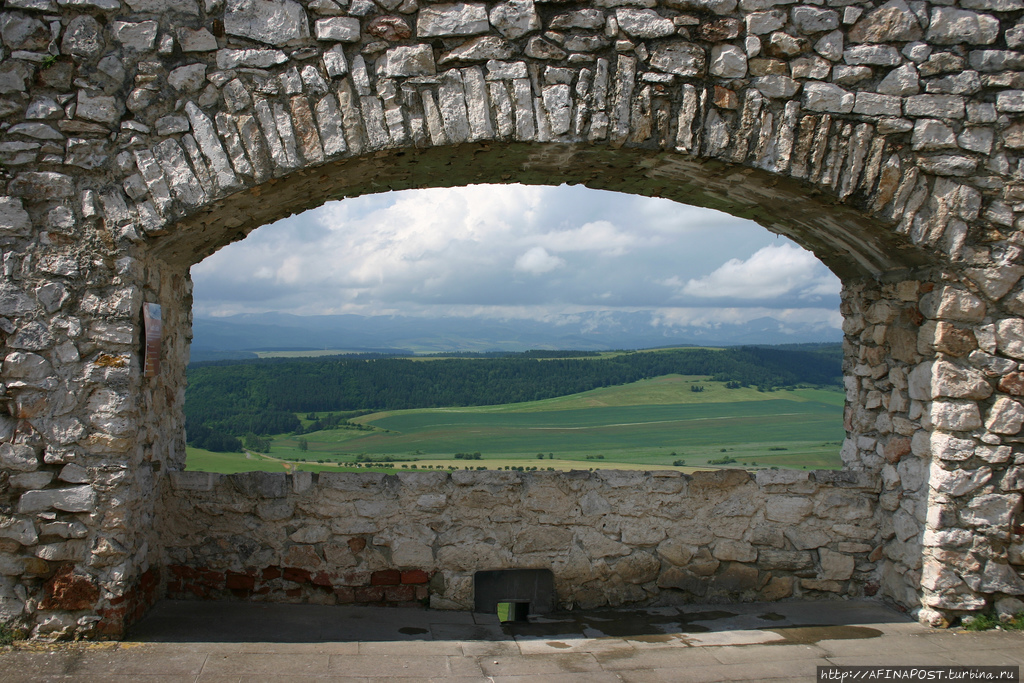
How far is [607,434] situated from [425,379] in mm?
2170

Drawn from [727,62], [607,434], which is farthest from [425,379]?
[727,62]

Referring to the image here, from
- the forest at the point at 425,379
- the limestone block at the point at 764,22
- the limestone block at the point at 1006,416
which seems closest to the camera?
the limestone block at the point at 764,22

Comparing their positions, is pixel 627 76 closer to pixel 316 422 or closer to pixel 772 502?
pixel 772 502

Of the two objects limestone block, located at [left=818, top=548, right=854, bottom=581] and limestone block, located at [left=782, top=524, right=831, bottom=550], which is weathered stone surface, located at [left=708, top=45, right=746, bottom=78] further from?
limestone block, located at [left=818, top=548, right=854, bottom=581]

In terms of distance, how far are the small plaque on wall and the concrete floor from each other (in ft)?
4.84

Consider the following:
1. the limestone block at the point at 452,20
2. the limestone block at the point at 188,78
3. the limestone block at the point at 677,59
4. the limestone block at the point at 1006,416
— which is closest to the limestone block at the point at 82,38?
the limestone block at the point at 188,78

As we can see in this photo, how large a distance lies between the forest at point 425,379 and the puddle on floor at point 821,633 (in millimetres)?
3684

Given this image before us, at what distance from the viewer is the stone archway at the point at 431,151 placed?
3.44m

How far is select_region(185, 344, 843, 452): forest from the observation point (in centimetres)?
672

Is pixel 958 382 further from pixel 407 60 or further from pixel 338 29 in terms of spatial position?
pixel 338 29

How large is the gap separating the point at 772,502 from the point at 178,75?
4.48 metres

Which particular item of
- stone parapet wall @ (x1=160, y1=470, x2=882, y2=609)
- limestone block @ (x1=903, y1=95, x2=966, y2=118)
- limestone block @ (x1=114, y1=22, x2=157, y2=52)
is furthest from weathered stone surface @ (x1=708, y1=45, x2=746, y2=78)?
limestone block @ (x1=114, y1=22, x2=157, y2=52)

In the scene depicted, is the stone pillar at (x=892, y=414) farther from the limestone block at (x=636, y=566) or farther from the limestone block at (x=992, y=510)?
the limestone block at (x=636, y=566)

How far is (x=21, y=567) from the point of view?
3467 millimetres
